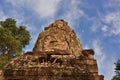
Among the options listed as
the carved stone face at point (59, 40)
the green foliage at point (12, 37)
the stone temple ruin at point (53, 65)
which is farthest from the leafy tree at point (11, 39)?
the stone temple ruin at point (53, 65)

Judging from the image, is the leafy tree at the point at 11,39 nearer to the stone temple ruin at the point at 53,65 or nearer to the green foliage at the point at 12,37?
the green foliage at the point at 12,37

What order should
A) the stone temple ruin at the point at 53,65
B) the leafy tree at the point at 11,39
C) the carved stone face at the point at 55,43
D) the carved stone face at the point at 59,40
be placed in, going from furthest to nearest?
the leafy tree at the point at 11,39 < the carved stone face at the point at 59,40 < the carved stone face at the point at 55,43 < the stone temple ruin at the point at 53,65

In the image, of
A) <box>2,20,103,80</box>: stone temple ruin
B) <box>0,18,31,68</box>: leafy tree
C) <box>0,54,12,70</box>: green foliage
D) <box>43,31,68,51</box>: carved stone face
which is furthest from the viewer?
<box>0,18,31,68</box>: leafy tree

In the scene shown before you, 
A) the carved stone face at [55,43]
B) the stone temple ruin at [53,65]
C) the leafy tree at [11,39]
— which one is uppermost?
the leafy tree at [11,39]

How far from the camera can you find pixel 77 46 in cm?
1215

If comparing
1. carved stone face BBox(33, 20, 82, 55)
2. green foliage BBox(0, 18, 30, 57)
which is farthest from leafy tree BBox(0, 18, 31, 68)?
carved stone face BBox(33, 20, 82, 55)

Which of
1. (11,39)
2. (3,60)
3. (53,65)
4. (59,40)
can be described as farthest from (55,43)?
(11,39)

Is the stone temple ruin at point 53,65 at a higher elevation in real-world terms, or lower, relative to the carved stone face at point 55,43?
lower

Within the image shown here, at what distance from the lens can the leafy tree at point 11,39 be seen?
2489cm

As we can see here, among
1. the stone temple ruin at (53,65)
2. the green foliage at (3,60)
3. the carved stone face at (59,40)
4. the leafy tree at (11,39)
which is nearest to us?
the stone temple ruin at (53,65)

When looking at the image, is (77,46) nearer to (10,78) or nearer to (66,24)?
(66,24)

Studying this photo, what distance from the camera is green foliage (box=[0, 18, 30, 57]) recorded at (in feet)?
82.1

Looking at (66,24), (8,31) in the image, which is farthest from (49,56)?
(8,31)

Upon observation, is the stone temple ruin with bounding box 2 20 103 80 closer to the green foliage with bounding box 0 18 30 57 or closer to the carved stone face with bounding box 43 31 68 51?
the carved stone face with bounding box 43 31 68 51
